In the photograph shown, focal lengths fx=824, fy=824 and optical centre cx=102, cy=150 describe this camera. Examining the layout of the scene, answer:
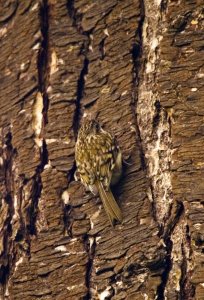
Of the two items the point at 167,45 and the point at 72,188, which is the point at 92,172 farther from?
the point at 167,45

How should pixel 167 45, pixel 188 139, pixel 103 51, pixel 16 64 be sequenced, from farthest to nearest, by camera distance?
pixel 16 64
pixel 103 51
pixel 167 45
pixel 188 139

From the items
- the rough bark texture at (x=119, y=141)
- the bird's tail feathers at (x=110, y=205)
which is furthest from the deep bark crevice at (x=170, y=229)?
the bird's tail feathers at (x=110, y=205)

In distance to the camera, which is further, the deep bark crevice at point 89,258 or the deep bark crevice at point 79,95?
the deep bark crevice at point 79,95

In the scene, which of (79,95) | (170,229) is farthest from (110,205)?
(79,95)

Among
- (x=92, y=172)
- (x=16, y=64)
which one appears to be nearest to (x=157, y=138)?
(x=92, y=172)

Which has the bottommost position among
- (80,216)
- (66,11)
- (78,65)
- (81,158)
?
(80,216)

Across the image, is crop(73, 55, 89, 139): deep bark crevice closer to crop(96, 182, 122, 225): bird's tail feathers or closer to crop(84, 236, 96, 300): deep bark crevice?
crop(96, 182, 122, 225): bird's tail feathers

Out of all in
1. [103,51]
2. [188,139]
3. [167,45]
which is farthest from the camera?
[103,51]

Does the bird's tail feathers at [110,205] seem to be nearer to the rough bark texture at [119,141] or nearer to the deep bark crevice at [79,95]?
the rough bark texture at [119,141]
